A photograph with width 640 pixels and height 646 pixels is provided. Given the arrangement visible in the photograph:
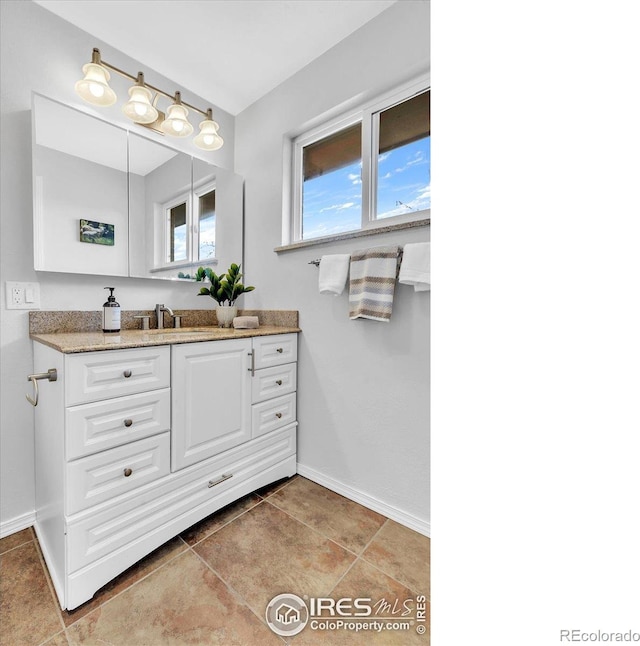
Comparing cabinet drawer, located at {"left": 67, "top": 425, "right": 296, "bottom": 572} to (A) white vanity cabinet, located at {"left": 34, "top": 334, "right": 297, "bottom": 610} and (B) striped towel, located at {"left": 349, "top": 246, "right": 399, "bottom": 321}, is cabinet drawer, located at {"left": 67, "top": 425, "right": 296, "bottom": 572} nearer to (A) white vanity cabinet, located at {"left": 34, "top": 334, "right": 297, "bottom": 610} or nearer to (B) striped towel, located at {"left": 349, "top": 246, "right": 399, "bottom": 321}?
(A) white vanity cabinet, located at {"left": 34, "top": 334, "right": 297, "bottom": 610}

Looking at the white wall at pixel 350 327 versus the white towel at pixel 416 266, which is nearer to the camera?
the white towel at pixel 416 266

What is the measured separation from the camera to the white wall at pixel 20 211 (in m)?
1.41

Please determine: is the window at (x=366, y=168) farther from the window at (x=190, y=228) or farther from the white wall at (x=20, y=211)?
the white wall at (x=20, y=211)

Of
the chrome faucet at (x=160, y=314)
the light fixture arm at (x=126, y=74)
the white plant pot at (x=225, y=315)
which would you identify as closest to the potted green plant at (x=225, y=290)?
the white plant pot at (x=225, y=315)

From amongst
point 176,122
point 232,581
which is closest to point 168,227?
point 176,122

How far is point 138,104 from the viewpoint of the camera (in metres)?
1.69

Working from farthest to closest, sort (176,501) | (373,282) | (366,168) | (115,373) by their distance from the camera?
(366,168) → (373,282) → (176,501) → (115,373)

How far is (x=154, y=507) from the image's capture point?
50.1 inches

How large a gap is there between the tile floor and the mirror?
1332 mm

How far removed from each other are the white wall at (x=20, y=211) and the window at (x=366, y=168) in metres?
1.24

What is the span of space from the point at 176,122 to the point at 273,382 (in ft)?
5.33

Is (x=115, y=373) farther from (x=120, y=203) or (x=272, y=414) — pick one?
(x=120, y=203)

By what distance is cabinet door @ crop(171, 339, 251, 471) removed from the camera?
1.34 m
